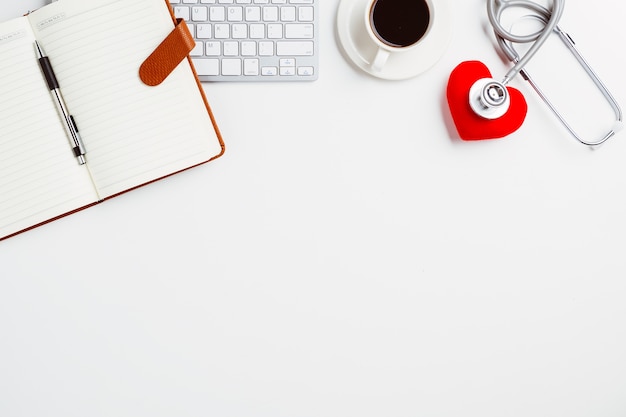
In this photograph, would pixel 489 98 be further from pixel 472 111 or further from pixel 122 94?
pixel 122 94

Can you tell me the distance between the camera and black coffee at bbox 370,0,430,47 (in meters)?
0.61

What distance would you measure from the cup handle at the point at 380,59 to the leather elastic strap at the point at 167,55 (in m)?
0.22

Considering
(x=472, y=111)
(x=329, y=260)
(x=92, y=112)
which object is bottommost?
(x=329, y=260)

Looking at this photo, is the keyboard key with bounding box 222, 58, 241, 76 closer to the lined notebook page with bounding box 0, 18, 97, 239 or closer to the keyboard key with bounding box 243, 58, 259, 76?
the keyboard key with bounding box 243, 58, 259, 76

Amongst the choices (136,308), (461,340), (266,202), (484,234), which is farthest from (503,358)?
(136,308)


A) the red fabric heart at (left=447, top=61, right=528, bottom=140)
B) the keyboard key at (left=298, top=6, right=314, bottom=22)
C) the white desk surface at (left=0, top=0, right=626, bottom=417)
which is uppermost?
the keyboard key at (left=298, top=6, right=314, bottom=22)

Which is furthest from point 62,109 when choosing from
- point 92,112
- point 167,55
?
point 167,55

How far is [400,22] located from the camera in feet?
2.01

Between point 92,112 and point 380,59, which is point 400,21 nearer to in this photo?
point 380,59

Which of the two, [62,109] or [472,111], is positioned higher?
[62,109]

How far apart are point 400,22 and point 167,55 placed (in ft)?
0.96

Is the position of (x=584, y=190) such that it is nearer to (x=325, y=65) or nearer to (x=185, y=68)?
(x=325, y=65)

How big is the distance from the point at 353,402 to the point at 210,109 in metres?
0.44

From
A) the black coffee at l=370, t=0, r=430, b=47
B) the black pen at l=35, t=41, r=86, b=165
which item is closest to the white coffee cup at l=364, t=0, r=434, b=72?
the black coffee at l=370, t=0, r=430, b=47
